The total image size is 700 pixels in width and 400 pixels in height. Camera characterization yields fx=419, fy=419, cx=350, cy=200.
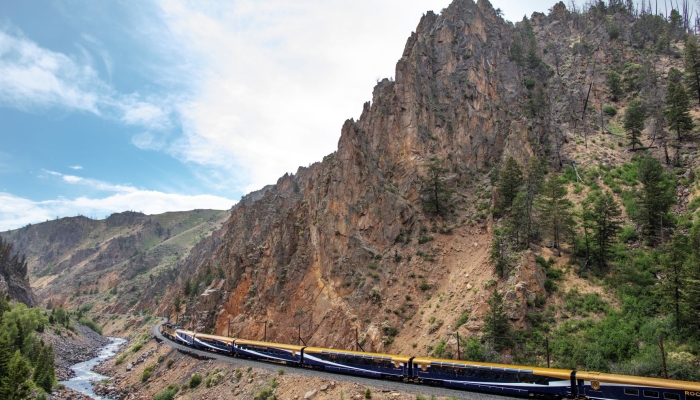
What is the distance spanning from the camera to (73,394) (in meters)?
51.7

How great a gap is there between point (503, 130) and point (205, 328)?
192 ft

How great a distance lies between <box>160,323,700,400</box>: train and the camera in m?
22.6

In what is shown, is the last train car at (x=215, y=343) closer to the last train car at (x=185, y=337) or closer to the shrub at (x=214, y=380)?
the last train car at (x=185, y=337)

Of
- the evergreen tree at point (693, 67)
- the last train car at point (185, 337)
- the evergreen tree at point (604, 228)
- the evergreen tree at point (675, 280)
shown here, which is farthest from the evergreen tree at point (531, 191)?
the last train car at point (185, 337)

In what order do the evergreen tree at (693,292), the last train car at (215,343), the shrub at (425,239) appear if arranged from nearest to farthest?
1. the evergreen tree at (693,292)
2. the last train car at (215,343)
3. the shrub at (425,239)

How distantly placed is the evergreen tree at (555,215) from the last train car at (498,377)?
823 inches

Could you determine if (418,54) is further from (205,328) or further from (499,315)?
(205,328)

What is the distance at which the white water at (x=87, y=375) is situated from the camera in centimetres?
5756

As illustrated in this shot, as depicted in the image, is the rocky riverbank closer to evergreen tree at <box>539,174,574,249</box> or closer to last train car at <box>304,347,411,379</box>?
last train car at <box>304,347,411,379</box>

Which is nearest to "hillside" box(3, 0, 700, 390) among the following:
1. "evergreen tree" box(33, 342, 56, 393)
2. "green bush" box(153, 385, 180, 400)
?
"green bush" box(153, 385, 180, 400)

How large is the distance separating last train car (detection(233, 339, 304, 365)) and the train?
9 cm

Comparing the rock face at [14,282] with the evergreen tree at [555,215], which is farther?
the rock face at [14,282]

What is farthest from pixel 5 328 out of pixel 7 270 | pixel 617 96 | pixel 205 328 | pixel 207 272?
pixel 617 96

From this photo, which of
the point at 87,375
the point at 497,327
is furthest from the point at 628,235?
the point at 87,375
